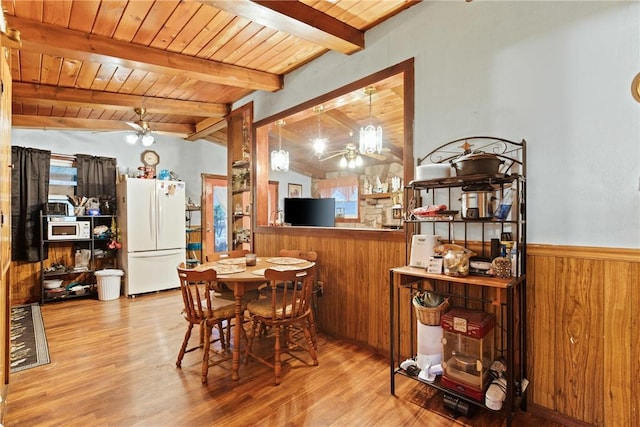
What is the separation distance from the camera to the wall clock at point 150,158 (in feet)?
18.6

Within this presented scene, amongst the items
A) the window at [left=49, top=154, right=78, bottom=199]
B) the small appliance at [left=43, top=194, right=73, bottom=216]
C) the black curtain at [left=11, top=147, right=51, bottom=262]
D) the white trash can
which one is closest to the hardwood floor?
the white trash can

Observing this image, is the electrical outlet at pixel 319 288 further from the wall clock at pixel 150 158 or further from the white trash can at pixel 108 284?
the wall clock at pixel 150 158

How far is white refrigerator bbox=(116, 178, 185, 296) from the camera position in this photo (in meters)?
4.83

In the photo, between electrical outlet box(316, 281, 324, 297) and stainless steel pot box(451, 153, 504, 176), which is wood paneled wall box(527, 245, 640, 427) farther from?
Answer: electrical outlet box(316, 281, 324, 297)

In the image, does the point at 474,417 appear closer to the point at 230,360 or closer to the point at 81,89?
the point at 230,360

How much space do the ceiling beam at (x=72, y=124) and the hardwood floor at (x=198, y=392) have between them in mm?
3062

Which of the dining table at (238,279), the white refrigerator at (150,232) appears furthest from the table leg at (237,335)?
the white refrigerator at (150,232)

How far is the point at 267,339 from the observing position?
3043 mm

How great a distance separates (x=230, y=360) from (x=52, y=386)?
1195 mm

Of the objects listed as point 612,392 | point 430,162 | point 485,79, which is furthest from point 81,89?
point 612,392

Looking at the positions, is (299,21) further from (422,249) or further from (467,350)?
(467,350)

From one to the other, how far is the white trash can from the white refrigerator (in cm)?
13

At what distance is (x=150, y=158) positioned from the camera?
18.8ft

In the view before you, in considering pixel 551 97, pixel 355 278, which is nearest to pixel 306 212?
pixel 355 278
